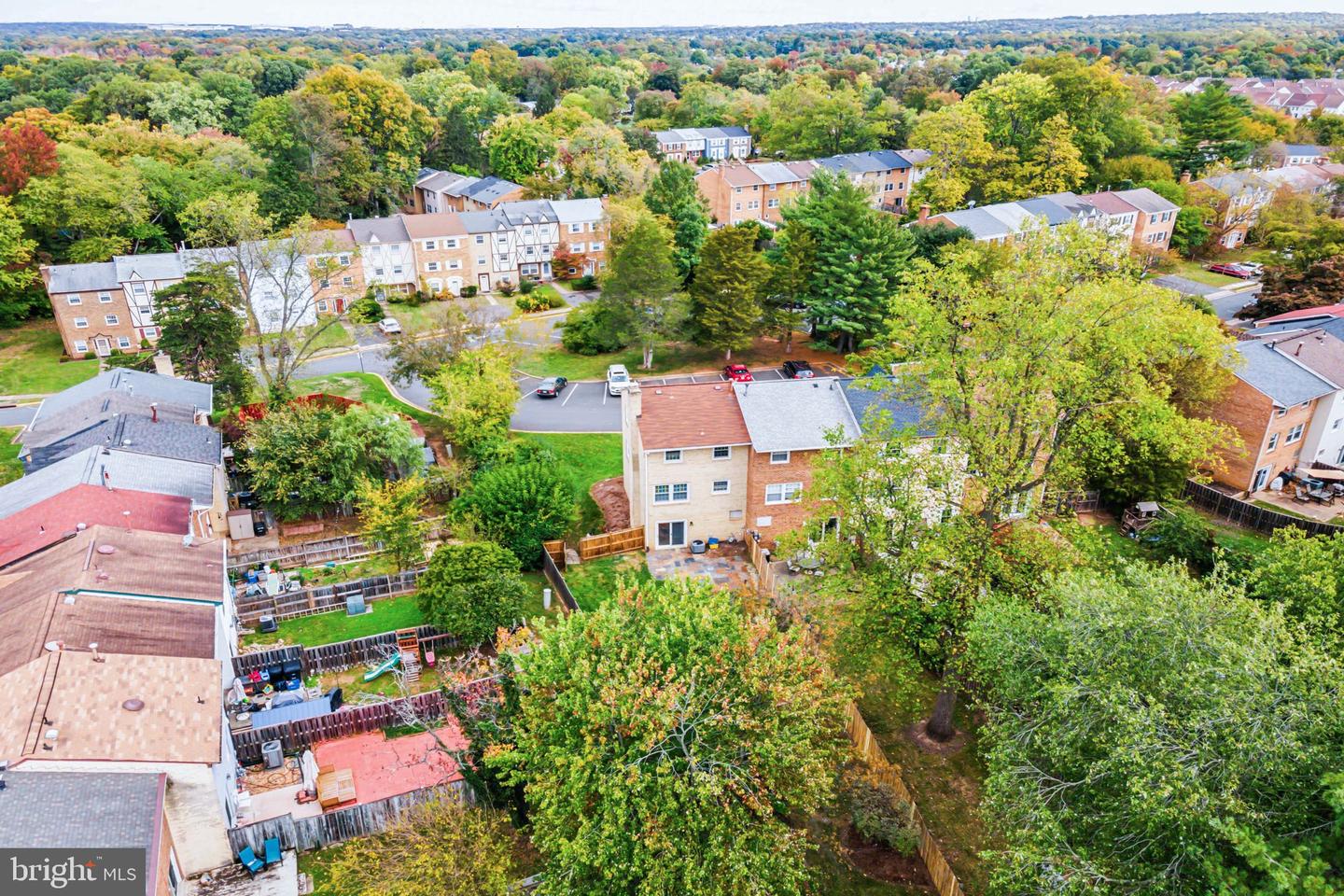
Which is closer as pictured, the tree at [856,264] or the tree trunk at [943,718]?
the tree trunk at [943,718]

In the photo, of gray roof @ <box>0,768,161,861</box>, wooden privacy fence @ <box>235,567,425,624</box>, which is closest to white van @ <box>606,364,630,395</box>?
wooden privacy fence @ <box>235,567,425,624</box>

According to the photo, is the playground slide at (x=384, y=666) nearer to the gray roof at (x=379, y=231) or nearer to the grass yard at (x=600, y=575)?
the grass yard at (x=600, y=575)

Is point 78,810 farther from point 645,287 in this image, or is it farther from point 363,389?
point 645,287

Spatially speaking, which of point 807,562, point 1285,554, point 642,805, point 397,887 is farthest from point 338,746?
point 1285,554

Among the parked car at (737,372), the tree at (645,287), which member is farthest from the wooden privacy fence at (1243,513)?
the tree at (645,287)

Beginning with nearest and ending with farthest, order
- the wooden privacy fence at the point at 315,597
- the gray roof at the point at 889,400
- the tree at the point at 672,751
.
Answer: the tree at the point at 672,751 → the gray roof at the point at 889,400 → the wooden privacy fence at the point at 315,597

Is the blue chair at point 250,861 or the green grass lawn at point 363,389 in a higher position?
the blue chair at point 250,861

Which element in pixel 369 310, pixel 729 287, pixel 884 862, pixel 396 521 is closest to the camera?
pixel 884 862

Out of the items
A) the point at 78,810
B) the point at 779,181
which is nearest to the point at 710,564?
the point at 78,810
